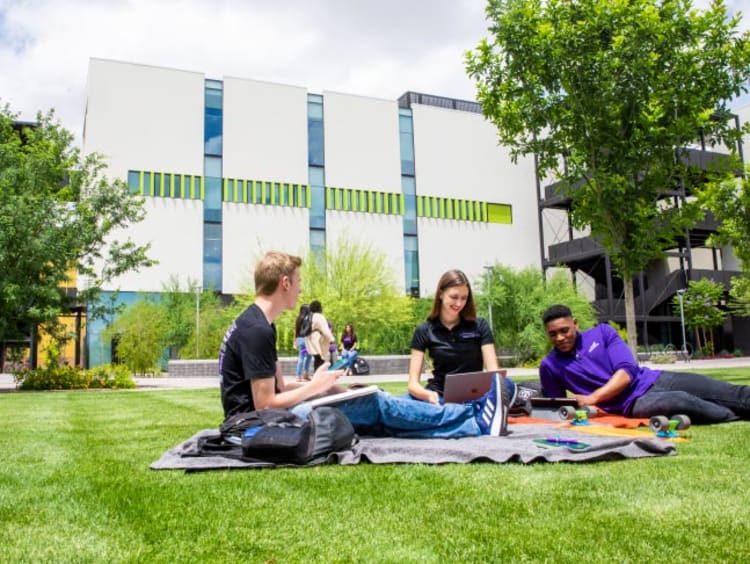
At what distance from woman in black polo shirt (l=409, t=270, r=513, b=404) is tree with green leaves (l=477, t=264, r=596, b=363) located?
26371 millimetres

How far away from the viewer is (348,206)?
4288 centimetres

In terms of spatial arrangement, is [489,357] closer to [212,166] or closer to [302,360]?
[302,360]

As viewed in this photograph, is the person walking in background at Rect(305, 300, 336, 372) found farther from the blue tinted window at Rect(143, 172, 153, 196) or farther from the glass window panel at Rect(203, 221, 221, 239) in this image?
the blue tinted window at Rect(143, 172, 153, 196)

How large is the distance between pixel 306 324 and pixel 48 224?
7.68m

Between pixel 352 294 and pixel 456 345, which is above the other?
pixel 352 294

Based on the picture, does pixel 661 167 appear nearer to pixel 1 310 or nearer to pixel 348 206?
pixel 1 310

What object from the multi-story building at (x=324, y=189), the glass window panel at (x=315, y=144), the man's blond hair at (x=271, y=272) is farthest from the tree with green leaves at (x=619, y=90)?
the glass window panel at (x=315, y=144)

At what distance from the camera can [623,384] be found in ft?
19.3

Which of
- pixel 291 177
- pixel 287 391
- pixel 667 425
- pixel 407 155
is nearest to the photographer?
pixel 287 391

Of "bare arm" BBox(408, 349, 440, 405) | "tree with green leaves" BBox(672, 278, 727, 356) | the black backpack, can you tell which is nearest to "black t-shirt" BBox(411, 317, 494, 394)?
"bare arm" BBox(408, 349, 440, 405)

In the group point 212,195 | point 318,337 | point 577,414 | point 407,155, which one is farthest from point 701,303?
point 577,414

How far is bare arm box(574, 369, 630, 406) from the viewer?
5.85 meters

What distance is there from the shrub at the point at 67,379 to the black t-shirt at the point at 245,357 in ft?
47.2

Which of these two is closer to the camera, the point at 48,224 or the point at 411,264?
the point at 48,224
